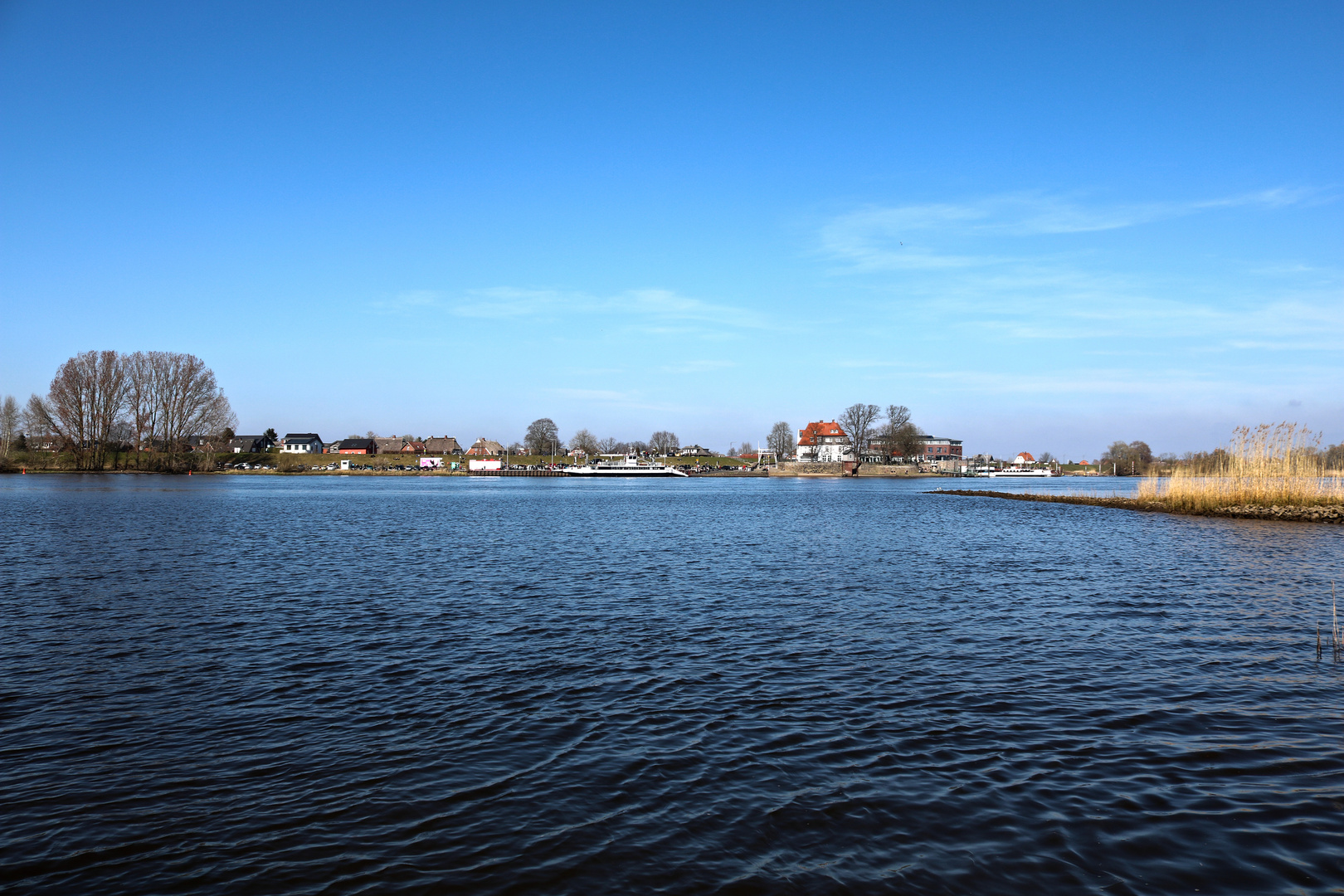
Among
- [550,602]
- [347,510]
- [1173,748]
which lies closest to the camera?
[1173,748]

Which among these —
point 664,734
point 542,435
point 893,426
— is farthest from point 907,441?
point 664,734

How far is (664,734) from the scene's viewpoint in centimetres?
962

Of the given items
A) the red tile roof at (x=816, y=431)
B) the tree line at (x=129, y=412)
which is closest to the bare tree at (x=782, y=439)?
the red tile roof at (x=816, y=431)

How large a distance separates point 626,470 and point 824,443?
158 ft

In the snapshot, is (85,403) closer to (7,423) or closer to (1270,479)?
(7,423)

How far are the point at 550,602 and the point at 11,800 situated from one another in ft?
38.4

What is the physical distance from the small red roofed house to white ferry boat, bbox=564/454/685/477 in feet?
103

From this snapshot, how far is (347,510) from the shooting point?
182 ft

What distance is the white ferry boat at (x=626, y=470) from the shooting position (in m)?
165

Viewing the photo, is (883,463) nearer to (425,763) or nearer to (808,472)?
(808,472)

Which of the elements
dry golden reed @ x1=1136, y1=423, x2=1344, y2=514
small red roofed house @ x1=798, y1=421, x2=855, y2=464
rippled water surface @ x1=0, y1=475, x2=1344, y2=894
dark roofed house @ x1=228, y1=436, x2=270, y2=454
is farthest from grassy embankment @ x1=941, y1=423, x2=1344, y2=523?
dark roofed house @ x1=228, y1=436, x2=270, y2=454

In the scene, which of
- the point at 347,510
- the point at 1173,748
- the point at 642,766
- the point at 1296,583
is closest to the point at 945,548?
the point at 1296,583

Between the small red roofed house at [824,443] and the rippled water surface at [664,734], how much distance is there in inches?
5975

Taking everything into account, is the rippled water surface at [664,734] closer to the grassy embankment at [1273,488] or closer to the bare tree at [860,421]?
the grassy embankment at [1273,488]
